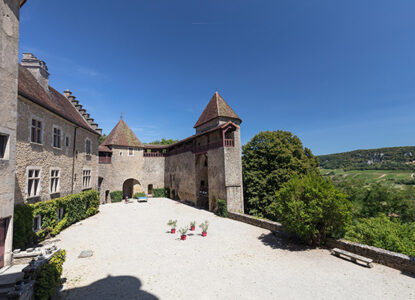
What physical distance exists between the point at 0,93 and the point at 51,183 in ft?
26.8

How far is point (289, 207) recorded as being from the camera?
966cm

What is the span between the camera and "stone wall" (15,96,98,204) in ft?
33.3

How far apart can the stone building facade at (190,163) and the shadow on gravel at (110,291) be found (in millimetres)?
12428

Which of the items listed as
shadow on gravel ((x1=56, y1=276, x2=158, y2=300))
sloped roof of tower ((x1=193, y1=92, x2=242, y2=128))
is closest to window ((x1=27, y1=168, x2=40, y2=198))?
shadow on gravel ((x1=56, y1=276, x2=158, y2=300))

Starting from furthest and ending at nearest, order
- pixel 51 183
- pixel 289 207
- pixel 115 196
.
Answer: pixel 115 196
pixel 51 183
pixel 289 207

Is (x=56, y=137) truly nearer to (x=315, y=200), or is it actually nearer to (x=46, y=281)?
(x=46, y=281)

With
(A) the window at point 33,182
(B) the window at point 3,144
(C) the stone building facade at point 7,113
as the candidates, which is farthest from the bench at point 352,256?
(A) the window at point 33,182

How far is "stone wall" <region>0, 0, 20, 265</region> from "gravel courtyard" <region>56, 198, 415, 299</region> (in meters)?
3.36

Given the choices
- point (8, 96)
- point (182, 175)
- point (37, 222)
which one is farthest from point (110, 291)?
point (182, 175)

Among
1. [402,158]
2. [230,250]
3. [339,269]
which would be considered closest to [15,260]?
[230,250]

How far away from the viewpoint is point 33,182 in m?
11.2

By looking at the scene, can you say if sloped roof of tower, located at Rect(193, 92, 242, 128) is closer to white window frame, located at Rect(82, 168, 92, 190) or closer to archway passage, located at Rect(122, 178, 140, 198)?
white window frame, located at Rect(82, 168, 92, 190)

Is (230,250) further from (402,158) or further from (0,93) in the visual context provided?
(402,158)

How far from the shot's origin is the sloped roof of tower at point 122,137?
2857 centimetres
